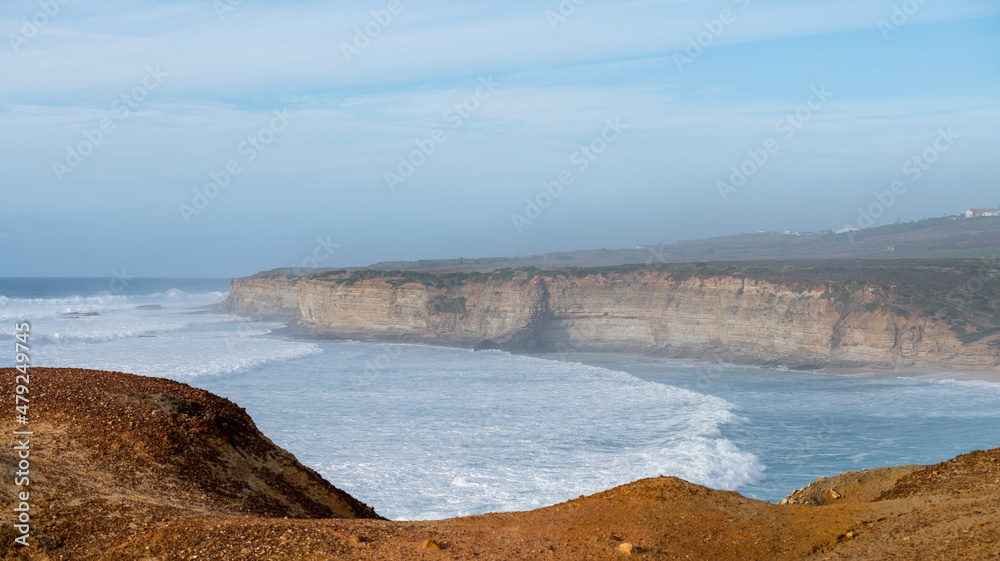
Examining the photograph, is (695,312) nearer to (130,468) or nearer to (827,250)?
(130,468)

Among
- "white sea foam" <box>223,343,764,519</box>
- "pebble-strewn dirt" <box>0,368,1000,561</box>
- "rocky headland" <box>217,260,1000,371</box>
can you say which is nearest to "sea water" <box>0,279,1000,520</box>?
"white sea foam" <box>223,343,764,519</box>

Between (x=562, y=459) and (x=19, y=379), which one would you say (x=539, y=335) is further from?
(x=19, y=379)

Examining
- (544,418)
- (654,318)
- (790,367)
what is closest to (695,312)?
(654,318)

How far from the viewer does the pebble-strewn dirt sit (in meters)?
5.52

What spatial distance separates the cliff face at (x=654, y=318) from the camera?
114 ft

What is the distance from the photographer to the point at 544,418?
2052 centimetres

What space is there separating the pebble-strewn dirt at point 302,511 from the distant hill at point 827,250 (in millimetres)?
72212

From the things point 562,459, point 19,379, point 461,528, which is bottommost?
point 562,459

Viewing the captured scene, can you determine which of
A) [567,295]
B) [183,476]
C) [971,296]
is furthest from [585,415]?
[971,296]

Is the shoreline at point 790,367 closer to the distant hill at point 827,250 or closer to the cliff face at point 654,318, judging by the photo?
the cliff face at point 654,318

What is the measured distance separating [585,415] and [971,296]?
30.3 m

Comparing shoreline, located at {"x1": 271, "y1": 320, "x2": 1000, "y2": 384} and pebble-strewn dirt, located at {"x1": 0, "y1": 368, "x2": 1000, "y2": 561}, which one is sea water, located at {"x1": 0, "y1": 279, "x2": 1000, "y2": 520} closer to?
shoreline, located at {"x1": 271, "y1": 320, "x2": 1000, "y2": 384}

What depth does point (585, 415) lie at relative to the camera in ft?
68.9

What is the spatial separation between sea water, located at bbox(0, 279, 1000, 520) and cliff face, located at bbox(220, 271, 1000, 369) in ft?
13.3
